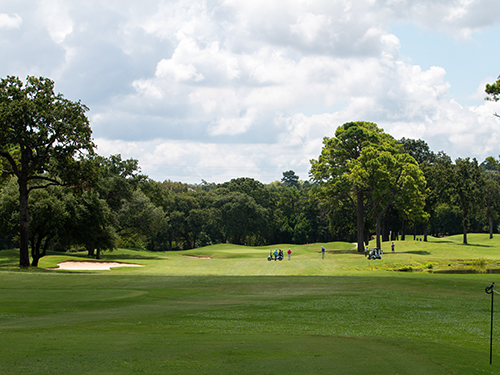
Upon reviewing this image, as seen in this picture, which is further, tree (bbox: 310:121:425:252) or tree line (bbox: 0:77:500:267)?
tree (bbox: 310:121:425:252)

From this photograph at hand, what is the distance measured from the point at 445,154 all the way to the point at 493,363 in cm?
10114

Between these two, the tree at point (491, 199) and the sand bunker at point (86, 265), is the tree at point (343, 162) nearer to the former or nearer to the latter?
the sand bunker at point (86, 265)

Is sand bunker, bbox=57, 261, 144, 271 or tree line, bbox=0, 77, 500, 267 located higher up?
tree line, bbox=0, 77, 500, 267

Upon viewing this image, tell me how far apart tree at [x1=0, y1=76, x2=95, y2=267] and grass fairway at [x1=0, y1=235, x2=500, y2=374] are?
415 inches

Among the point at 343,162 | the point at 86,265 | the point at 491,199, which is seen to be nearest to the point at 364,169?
the point at 343,162

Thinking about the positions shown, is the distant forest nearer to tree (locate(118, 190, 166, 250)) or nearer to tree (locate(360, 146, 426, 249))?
tree (locate(118, 190, 166, 250))

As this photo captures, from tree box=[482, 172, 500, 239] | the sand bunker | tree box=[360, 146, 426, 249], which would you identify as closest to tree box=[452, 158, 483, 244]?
tree box=[482, 172, 500, 239]

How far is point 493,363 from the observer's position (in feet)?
31.7

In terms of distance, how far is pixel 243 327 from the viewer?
1348cm

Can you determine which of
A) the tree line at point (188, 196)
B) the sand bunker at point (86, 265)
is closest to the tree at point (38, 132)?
the tree line at point (188, 196)

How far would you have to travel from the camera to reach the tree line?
3481 centimetres

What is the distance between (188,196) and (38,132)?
80.1 metres

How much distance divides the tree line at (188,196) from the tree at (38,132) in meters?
0.08

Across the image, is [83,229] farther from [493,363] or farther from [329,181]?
[493,363]
